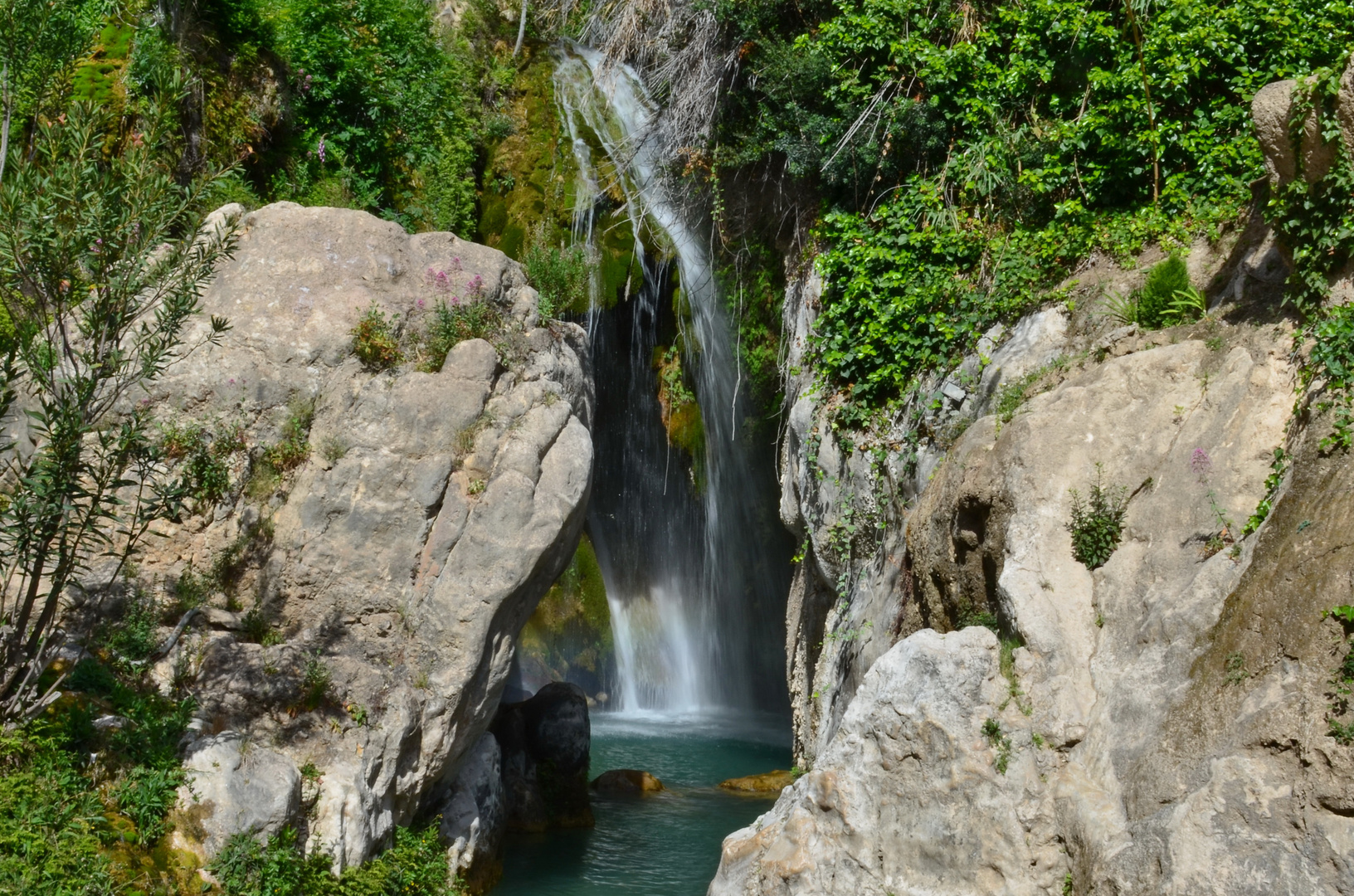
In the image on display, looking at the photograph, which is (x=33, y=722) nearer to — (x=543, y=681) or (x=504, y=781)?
(x=504, y=781)

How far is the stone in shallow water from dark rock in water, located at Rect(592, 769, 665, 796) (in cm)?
91

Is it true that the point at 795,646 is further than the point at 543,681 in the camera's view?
No

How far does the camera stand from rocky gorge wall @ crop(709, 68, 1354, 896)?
4.71 m

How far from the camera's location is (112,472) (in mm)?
7043

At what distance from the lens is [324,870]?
7082mm

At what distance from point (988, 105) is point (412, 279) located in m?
5.96

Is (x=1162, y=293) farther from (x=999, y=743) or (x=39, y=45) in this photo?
(x=39, y=45)

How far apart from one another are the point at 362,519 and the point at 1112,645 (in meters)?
6.03

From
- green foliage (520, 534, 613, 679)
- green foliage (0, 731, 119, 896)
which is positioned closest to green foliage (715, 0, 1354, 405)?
green foliage (0, 731, 119, 896)

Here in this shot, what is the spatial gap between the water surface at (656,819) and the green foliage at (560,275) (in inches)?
234

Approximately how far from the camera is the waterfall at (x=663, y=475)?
15359 millimetres

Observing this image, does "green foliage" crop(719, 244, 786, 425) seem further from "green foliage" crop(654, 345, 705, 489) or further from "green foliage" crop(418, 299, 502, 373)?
"green foliage" crop(418, 299, 502, 373)

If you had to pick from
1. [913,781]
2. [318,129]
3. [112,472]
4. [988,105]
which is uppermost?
[318,129]

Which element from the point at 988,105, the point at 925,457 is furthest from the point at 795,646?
the point at 988,105
